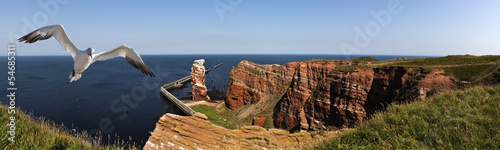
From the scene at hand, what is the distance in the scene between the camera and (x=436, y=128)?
4.85 meters

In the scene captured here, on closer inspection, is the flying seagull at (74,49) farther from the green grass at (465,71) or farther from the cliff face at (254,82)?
the cliff face at (254,82)

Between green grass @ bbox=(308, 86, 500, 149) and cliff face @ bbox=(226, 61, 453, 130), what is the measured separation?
8.93 meters

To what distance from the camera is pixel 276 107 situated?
32.9m

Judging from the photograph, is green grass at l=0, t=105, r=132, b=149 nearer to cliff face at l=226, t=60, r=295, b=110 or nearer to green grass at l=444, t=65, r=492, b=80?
green grass at l=444, t=65, r=492, b=80

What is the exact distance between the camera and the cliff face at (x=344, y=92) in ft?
53.6

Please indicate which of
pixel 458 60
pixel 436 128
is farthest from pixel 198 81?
pixel 436 128

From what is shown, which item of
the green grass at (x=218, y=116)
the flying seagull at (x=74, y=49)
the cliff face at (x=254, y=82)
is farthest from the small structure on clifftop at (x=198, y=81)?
the flying seagull at (x=74, y=49)

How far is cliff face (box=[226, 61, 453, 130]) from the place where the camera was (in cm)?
1633

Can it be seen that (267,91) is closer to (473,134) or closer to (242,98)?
(242,98)

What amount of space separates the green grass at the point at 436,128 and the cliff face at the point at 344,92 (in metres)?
8.93

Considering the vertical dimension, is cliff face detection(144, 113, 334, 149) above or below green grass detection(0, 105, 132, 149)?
below

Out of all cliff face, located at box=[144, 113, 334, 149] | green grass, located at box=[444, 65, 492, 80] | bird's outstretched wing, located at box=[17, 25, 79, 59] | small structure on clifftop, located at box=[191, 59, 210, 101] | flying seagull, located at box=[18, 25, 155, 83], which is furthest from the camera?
small structure on clifftop, located at box=[191, 59, 210, 101]

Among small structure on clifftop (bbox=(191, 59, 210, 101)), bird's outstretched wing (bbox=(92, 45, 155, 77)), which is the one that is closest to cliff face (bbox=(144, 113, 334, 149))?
bird's outstretched wing (bbox=(92, 45, 155, 77))

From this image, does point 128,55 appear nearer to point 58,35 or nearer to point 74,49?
point 74,49
